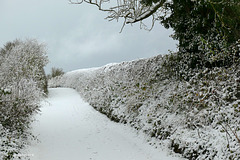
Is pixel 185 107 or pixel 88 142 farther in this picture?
pixel 88 142

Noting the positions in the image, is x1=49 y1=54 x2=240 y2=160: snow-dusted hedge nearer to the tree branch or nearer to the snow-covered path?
the snow-covered path

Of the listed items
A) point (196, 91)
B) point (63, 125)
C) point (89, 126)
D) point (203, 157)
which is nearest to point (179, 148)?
point (203, 157)

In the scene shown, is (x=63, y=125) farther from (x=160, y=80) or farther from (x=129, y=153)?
(x=160, y=80)

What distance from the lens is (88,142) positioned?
647 cm

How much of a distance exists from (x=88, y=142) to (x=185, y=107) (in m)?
3.40

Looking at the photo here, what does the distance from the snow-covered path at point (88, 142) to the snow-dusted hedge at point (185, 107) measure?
1.66 ft

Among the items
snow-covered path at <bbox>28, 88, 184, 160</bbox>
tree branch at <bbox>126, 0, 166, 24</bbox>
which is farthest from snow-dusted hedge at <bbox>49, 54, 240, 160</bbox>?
tree branch at <bbox>126, 0, 166, 24</bbox>

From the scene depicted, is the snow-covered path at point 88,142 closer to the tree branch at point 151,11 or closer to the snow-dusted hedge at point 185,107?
the snow-dusted hedge at point 185,107

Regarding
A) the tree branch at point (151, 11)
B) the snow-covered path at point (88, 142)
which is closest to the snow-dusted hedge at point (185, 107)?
the snow-covered path at point (88, 142)

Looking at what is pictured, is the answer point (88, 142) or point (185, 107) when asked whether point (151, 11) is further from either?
point (88, 142)

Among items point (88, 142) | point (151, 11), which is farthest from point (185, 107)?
point (151, 11)

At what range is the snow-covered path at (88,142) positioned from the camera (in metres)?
5.31

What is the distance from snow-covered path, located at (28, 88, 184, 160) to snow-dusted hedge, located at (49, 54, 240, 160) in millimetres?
506

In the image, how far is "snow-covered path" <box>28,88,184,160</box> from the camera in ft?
17.4
